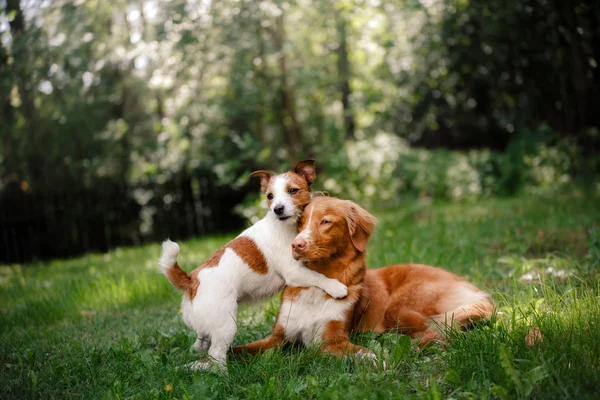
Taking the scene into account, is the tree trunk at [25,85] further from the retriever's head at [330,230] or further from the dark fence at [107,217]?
the retriever's head at [330,230]

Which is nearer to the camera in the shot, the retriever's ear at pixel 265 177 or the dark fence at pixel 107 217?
the retriever's ear at pixel 265 177

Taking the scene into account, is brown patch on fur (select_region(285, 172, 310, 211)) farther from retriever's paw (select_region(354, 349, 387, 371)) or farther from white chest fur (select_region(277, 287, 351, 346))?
retriever's paw (select_region(354, 349, 387, 371))

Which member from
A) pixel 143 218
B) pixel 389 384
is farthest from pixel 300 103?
pixel 389 384

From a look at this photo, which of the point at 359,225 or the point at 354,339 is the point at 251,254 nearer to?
the point at 359,225

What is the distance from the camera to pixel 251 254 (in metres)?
3.36

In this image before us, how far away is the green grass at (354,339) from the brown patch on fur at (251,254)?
20.8 inches

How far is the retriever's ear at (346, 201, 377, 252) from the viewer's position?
332 cm

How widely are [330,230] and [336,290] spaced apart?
1.18 ft

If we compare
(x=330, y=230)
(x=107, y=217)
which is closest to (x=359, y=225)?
(x=330, y=230)

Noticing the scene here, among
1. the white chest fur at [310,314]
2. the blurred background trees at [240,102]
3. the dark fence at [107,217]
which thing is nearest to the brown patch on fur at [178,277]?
the white chest fur at [310,314]

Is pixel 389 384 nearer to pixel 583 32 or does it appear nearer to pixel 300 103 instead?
pixel 583 32

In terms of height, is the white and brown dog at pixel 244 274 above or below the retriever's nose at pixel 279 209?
below

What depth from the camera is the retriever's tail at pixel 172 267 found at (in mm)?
3279

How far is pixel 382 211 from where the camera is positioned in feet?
34.6
